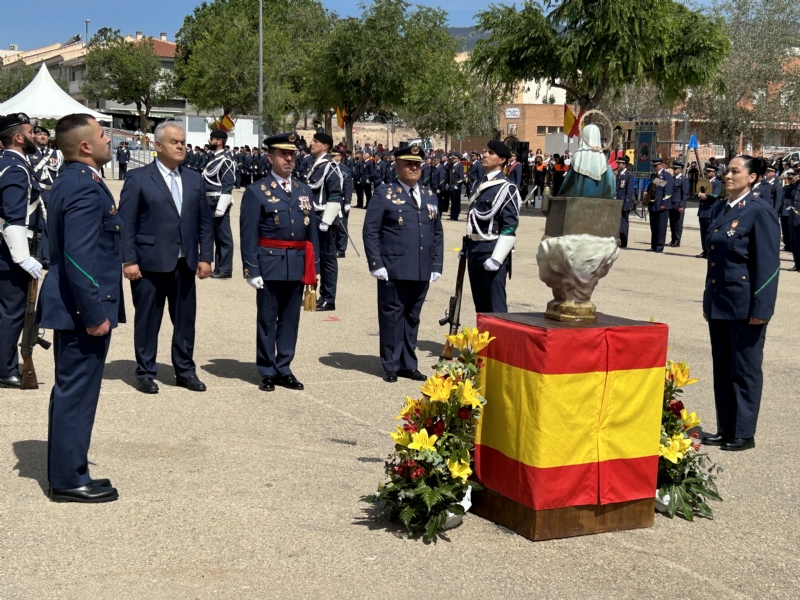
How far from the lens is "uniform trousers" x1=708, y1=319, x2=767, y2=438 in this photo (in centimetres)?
670

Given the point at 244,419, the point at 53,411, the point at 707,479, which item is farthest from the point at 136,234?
the point at 707,479

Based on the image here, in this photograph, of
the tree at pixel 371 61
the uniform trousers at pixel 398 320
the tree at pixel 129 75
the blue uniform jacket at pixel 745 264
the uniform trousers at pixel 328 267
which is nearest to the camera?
the blue uniform jacket at pixel 745 264

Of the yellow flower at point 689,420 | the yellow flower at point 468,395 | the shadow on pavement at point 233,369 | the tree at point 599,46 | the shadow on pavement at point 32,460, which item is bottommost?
the shadow on pavement at point 233,369

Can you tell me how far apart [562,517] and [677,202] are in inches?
691

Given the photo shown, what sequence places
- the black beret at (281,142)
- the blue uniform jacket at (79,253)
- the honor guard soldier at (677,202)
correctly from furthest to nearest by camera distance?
the honor guard soldier at (677,202) → the black beret at (281,142) → the blue uniform jacket at (79,253)

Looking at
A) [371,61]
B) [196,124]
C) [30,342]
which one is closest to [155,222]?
[30,342]

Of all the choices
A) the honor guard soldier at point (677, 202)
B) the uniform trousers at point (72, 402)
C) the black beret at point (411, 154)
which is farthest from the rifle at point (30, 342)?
the honor guard soldier at point (677, 202)

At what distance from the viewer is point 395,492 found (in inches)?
197

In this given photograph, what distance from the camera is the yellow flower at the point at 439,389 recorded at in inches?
195

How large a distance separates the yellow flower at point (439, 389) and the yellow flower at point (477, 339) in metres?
0.20

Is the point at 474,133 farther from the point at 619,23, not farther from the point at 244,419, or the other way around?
the point at 244,419

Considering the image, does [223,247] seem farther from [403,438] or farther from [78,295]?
[403,438]

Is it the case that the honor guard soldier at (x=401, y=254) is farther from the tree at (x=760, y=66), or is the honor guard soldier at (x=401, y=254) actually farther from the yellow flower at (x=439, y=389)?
the tree at (x=760, y=66)

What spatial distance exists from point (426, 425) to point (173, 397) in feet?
10.4
